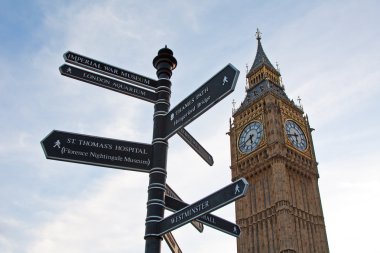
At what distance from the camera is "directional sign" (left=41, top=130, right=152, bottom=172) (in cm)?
640

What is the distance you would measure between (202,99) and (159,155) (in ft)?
3.78

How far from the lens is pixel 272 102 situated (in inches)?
1903

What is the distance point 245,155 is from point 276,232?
9.81 m

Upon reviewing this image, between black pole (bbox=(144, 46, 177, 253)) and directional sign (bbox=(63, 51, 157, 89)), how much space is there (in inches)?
9.9

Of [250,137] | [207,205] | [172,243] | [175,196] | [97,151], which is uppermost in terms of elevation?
[250,137]

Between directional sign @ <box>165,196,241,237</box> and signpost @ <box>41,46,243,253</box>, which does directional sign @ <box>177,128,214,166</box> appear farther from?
directional sign @ <box>165,196,241,237</box>

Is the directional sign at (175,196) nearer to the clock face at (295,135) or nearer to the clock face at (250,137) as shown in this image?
the clock face at (250,137)

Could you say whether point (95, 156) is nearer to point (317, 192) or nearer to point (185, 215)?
point (185, 215)

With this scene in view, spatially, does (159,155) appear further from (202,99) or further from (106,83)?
(106,83)

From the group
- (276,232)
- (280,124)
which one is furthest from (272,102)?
(276,232)

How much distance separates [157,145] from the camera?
23.0ft

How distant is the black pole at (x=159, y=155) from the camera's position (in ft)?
20.8

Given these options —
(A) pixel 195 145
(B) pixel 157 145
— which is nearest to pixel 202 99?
(B) pixel 157 145

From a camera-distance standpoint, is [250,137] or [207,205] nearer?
[207,205]
